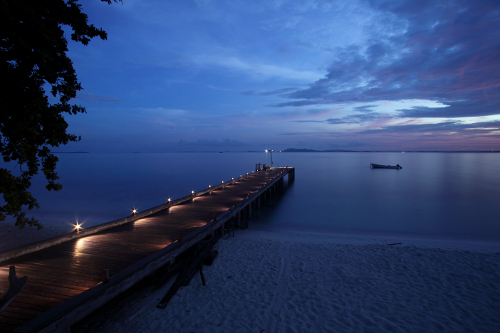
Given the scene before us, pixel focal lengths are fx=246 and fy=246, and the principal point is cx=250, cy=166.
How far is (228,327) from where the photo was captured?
5.83m

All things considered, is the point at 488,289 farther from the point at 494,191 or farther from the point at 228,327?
the point at 494,191

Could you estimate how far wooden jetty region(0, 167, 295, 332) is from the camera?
4426mm

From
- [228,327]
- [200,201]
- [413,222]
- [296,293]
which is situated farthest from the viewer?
[413,222]

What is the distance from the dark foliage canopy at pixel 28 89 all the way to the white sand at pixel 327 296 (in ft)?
12.8

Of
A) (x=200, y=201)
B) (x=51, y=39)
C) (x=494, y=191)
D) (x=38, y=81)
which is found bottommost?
(x=494, y=191)

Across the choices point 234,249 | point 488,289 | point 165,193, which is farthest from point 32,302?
point 165,193

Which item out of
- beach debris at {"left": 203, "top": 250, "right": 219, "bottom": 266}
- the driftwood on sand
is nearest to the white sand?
beach debris at {"left": 203, "top": 250, "right": 219, "bottom": 266}

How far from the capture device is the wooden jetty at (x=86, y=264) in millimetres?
4426

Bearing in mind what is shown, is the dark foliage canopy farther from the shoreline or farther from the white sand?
the shoreline

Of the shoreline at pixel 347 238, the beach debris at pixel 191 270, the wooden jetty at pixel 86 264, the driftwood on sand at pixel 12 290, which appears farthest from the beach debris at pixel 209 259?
the driftwood on sand at pixel 12 290

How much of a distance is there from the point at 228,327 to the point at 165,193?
1107 inches

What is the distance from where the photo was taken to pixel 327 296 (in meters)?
7.12

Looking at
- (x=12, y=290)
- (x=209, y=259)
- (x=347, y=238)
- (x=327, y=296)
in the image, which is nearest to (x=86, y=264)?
(x=12, y=290)

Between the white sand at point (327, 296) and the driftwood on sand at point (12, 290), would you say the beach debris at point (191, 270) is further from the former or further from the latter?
the driftwood on sand at point (12, 290)
